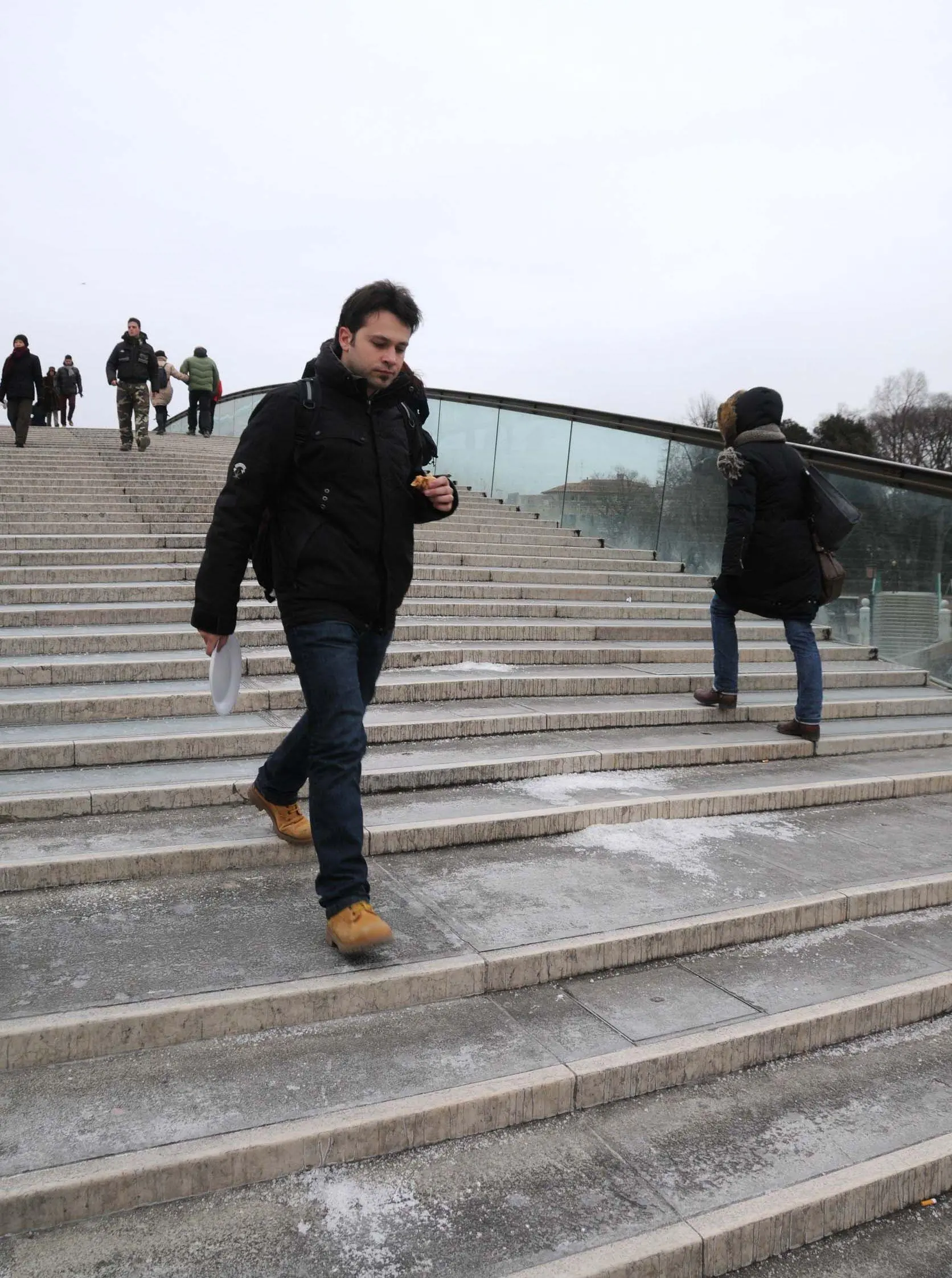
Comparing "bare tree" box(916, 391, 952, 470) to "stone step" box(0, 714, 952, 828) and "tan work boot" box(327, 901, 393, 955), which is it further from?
"tan work boot" box(327, 901, 393, 955)

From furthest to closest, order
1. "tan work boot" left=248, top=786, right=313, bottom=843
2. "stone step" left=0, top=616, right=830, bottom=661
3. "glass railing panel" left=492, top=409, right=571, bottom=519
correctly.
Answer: "glass railing panel" left=492, top=409, right=571, bottom=519 < "stone step" left=0, top=616, right=830, bottom=661 < "tan work boot" left=248, top=786, right=313, bottom=843

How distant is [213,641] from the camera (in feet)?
11.3

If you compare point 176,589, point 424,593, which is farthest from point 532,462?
point 176,589

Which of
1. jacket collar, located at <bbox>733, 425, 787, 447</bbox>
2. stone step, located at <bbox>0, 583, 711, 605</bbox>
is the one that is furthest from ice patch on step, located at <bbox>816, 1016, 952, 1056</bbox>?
stone step, located at <bbox>0, 583, 711, 605</bbox>

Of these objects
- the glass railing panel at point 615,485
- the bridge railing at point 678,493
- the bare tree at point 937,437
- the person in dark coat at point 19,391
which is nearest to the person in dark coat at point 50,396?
the person in dark coat at point 19,391

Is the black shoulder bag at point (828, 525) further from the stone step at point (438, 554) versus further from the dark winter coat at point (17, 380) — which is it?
the dark winter coat at point (17, 380)

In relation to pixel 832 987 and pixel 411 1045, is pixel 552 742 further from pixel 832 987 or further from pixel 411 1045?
pixel 411 1045

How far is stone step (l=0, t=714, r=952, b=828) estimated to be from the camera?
4309 millimetres

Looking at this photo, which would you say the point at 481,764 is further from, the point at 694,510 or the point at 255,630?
the point at 694,510

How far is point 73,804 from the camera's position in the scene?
167 inches

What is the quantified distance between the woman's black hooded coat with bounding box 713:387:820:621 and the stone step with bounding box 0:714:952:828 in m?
0.78

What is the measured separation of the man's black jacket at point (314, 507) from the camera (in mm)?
3285

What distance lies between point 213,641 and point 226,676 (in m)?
0.20

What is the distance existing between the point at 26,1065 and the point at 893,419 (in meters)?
62.6
